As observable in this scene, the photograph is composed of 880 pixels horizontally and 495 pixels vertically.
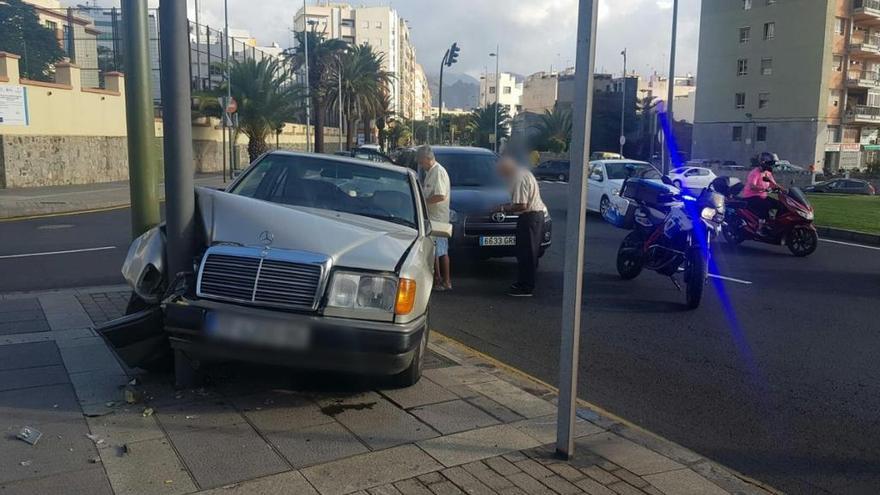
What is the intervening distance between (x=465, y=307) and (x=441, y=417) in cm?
371

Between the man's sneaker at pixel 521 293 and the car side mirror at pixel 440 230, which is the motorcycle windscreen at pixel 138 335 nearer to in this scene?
the car side mirror at pixel 440 230

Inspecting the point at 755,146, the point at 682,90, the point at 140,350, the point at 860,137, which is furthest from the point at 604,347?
the point at 682,90

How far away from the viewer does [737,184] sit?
13.1 m

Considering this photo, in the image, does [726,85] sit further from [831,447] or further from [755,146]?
[831,447]

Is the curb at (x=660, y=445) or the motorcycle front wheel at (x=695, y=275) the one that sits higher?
the motorcycle front wheel at (x=695, y=275)

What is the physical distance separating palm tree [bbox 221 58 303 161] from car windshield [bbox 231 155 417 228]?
2948 cm

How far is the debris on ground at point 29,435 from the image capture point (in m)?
4.02

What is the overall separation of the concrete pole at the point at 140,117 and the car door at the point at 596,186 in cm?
1325

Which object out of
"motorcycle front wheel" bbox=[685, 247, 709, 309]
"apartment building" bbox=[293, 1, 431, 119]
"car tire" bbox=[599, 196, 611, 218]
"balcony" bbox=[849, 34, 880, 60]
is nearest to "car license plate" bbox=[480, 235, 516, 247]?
"motorcycle front wheel" bbox=[685, 247, 709, 309]

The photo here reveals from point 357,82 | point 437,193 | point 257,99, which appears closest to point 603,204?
point 437,193

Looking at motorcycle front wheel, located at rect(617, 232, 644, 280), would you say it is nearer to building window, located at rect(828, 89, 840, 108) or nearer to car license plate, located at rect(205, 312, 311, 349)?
car license plate, located at rect(205, 312, 311, 349)

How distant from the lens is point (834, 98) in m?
56.0

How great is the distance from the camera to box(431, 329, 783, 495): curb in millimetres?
3877

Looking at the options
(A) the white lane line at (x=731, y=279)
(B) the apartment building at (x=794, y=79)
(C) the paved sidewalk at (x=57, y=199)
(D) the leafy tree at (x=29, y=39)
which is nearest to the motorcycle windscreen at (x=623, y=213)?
(A) the white lane line at (x=731, y=279)
